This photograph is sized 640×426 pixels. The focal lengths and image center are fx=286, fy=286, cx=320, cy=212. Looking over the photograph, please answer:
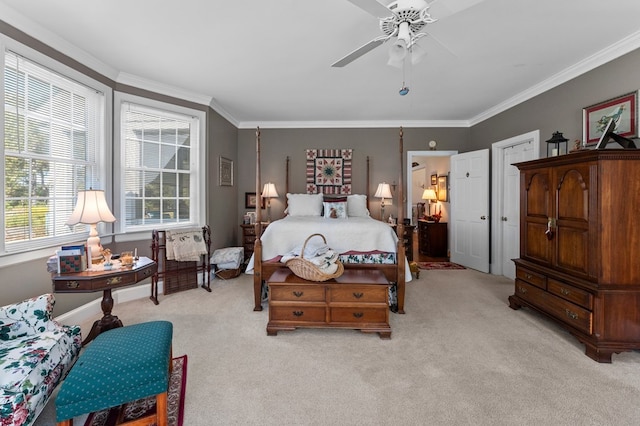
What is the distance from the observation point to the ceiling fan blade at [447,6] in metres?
1.74

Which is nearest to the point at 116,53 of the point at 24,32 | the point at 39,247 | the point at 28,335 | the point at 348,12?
the point at 24,32

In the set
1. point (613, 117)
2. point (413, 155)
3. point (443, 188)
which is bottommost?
point (443, 188)

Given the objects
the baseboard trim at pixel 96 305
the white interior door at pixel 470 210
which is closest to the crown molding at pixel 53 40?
the baseboard trim at pixel 96 305

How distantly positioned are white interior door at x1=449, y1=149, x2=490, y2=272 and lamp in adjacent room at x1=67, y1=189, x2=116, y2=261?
523 cm

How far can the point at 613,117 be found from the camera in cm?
286

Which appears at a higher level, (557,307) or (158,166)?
(158,166)

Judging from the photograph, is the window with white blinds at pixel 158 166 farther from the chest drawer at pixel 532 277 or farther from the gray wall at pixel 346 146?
the chest drawer at pixel 532 277

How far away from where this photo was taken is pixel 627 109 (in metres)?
2.75

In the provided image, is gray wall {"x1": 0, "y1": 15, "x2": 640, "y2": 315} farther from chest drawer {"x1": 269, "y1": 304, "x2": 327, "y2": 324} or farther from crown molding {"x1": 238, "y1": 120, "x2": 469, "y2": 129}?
chest drawer {"x1": 269, "y1": 304, "x2": 327, "y2": 324}

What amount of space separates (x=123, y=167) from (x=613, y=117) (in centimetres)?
543

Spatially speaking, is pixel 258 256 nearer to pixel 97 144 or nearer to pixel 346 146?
pixel 97 144

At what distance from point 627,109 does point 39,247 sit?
5.67 metres

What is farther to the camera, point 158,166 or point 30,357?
point 158,166

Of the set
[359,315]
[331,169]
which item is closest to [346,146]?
[331,169]
